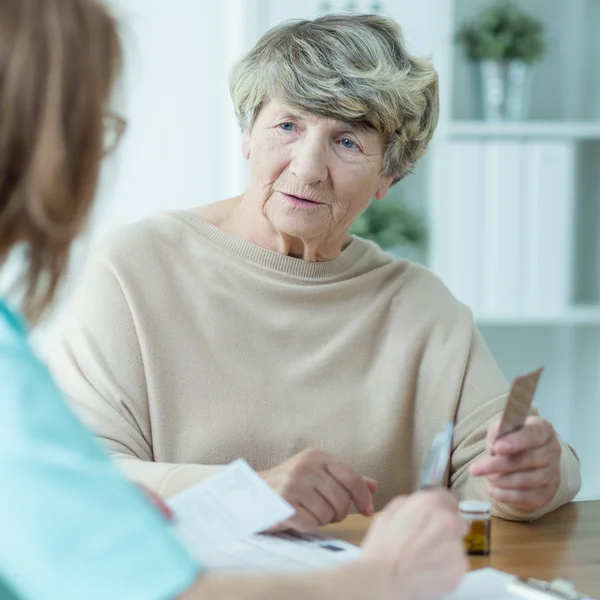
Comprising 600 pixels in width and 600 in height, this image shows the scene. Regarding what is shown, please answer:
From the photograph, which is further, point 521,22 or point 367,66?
point 521,22

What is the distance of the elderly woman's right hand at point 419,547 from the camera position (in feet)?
2.88

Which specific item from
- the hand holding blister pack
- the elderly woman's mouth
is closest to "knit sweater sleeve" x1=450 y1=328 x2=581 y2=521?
the hand holding blister pack

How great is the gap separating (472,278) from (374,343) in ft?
3.57

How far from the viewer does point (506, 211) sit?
2.70 m

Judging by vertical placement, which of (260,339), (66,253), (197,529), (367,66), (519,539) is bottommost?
(519,539)

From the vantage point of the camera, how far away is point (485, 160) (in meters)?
2.70

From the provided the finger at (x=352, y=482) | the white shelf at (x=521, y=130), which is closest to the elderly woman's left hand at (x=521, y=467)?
the finger at (x=352, y=482)

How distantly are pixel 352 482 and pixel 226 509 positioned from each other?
0.68ft

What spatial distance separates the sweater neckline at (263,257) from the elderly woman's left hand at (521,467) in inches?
19.0

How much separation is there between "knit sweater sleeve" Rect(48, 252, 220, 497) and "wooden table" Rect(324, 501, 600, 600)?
38 cm

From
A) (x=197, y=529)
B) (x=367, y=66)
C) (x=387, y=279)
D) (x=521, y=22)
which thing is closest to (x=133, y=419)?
(x=197, y=529)

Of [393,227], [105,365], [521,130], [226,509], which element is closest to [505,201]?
[521,130]

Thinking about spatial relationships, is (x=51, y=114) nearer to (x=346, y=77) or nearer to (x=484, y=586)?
(x=484, y=586)

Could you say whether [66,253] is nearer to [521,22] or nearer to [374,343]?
[374,343]
